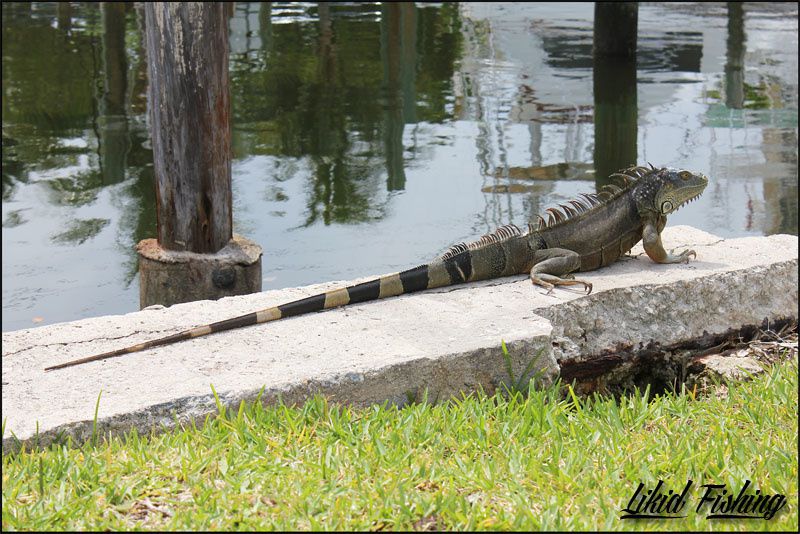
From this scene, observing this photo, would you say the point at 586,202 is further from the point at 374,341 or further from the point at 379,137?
the point at 379,137

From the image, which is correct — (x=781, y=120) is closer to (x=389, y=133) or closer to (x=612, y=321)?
(x=389, y=133)

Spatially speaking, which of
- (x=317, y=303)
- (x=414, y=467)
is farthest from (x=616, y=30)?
(x=414, y=467)

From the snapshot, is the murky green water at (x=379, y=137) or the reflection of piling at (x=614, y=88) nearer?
the murky green water at (x=379, y=137)

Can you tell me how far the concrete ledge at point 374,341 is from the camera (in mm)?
4141

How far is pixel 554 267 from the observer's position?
543cm

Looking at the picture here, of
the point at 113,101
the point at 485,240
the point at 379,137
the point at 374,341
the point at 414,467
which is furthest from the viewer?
the point at 113,101

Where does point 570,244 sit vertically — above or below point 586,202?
below

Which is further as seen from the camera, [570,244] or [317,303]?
[570,244]

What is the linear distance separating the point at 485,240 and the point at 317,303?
1.06 m

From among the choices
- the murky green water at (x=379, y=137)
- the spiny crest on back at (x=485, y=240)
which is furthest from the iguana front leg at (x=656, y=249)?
the murky green water at (x=379, y=137)

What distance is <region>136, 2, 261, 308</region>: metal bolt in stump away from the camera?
5746 mm

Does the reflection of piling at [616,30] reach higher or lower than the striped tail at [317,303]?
higher

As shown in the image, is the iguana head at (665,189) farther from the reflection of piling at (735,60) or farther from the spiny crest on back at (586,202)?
the reflection of piling at (735,60)

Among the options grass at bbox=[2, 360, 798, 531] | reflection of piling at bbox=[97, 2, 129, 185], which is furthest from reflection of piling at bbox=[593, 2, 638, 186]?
grass at bbox=[2, 360, 798, 531]
